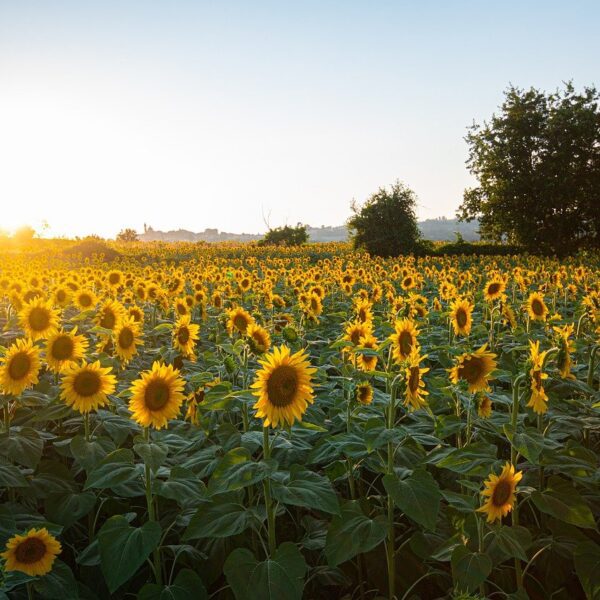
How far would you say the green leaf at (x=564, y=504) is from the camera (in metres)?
2.75

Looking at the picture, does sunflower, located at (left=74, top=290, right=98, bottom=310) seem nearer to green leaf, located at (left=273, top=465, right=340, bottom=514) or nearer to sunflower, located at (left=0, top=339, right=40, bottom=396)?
sunflower, located at (left=0, top=339, right=40, bottom=396)

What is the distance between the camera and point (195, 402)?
3.81 metres

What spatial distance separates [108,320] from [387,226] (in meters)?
25.4

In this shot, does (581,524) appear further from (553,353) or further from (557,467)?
(553,353)

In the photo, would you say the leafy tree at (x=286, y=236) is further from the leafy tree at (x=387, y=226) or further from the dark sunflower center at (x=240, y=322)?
the dark sunflower center at (x=240, y=322)

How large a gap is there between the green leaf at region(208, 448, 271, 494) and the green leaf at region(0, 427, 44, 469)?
113 cm

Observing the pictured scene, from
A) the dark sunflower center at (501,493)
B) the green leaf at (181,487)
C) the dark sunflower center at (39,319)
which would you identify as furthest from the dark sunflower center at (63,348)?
the dark sunflower center at (501,493)

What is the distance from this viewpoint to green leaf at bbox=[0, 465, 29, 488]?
283cm

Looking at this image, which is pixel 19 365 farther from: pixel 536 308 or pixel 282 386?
pixel 536 308

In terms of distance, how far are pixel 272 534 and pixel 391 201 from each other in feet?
93.2

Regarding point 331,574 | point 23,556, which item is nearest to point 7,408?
point 23,556

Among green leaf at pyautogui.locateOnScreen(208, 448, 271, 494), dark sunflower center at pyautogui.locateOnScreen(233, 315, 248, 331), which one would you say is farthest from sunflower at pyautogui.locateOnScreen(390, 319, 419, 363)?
dark sunflower center at pyautogui.locateOnScreen(233, 315, 248, 331)

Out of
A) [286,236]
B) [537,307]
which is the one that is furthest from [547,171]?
[537,307]

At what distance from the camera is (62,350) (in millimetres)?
3863
